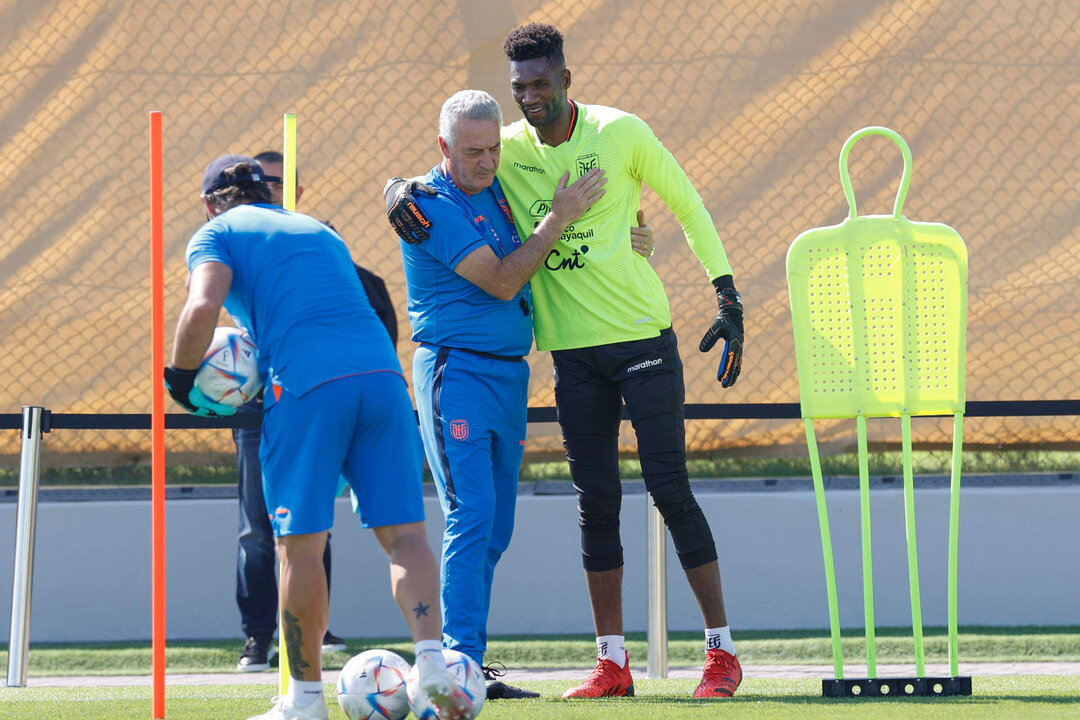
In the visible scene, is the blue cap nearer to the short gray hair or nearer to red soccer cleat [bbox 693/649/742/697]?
the short gray hair

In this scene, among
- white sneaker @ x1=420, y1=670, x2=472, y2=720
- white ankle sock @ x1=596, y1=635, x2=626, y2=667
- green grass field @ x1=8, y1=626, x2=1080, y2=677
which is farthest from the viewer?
green grass field @ x1=8, y1=626, x2=1080, y2=677

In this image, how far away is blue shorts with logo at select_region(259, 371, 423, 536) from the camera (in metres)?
3.42

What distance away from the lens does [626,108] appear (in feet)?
20.0

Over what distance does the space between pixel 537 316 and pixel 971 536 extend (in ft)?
8.65

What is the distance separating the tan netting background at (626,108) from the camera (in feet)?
19.4

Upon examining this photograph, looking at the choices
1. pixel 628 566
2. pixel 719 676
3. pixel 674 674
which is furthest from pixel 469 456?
pixel 628 566

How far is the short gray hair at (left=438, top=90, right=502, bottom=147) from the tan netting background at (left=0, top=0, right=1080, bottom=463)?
2.06 m

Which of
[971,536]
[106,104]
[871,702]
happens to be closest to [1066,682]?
[871,702]

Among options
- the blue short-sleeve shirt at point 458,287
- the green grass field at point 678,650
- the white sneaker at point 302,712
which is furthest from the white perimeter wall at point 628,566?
the white sneaker at point 302,712

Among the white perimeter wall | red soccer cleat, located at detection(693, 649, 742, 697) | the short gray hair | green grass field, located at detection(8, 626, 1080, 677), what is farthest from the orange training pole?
the white perimeter wall

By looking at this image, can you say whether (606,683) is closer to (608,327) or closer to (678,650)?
(608,327)

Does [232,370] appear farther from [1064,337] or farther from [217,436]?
[1064,337]

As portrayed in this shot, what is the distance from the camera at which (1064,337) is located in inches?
231

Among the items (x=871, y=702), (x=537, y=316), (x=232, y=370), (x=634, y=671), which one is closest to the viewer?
(x=232, y=370)
